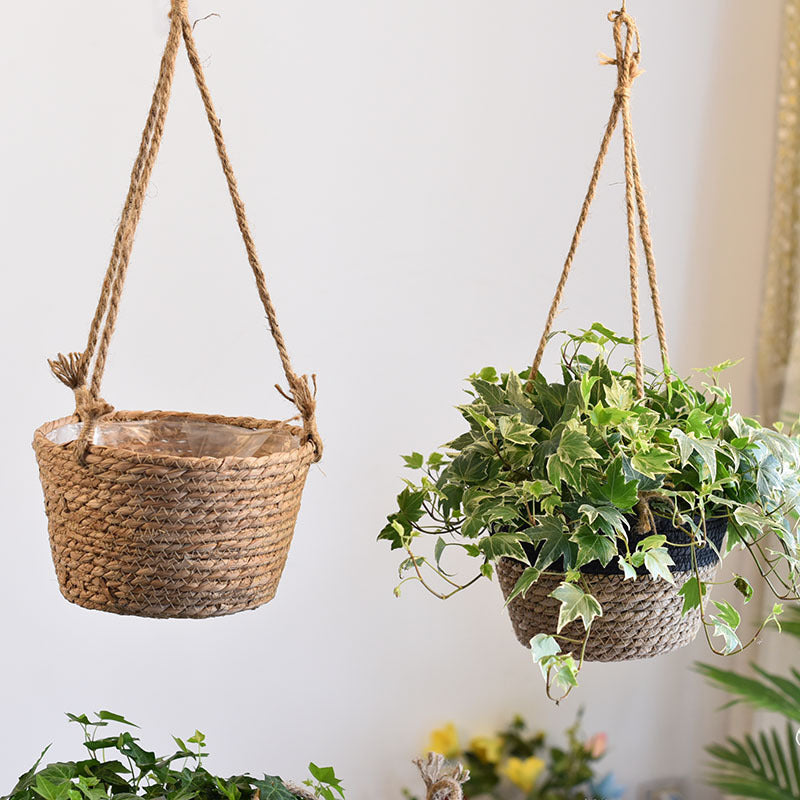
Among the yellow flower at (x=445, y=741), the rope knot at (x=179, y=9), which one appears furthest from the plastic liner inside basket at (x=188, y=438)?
the yellow flower at (x=445, y=741)

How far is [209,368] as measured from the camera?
5.43ft

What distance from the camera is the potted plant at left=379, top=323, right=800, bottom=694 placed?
3.02 ft

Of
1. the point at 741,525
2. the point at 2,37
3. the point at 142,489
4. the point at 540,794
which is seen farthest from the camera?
the point at 540,794

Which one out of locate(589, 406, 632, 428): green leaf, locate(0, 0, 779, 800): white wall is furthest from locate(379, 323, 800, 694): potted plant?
locate(0, 0, 779, 800): white wall

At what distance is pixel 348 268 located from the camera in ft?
5.66

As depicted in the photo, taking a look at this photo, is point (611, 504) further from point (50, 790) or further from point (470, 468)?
point (50, 790)

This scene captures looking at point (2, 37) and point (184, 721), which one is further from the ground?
point (2, 37)

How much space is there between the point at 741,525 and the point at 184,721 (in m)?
1.11

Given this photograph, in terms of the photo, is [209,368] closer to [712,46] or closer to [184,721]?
[184,721]

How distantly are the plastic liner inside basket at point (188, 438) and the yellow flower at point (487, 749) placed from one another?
41.2 inches

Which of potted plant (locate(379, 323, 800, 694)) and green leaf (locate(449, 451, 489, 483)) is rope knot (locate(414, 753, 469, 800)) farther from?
green leaf (locate(449, 451, 489, 483))


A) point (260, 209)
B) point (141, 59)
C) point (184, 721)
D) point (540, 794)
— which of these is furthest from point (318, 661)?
point (141, 59)

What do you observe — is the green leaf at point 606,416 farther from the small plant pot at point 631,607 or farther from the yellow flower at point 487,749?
the yellow flower at point 487,749

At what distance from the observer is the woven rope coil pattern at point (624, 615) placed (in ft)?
3.16
